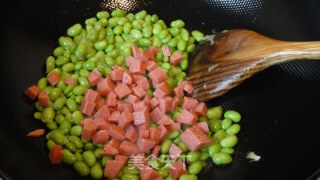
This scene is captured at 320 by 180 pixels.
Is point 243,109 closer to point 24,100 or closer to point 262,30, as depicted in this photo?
point 262,30

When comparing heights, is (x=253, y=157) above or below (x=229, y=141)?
below

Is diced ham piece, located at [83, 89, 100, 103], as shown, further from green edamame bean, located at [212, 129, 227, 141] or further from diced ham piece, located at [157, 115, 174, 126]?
green edamame bean, located at [212, 129, 227, 141]

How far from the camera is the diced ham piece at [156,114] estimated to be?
1.53 metres

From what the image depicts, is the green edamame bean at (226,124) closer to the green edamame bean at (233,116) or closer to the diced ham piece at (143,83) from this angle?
the green edamame bean at (233,116)

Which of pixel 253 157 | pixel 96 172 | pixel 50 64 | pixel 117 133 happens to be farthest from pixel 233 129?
pixel 50 64

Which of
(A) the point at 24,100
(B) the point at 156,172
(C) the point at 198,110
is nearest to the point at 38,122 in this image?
(A) the point at 24,100

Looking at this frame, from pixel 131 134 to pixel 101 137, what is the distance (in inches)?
4.5

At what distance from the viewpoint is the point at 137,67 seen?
1607 millimetres

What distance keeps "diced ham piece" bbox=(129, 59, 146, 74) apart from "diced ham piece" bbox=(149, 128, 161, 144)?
0.28m

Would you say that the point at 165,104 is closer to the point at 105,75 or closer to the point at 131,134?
the point at 131,134

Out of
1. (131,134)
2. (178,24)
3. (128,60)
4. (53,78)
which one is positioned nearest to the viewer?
(131,134)

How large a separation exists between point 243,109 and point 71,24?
88 cm

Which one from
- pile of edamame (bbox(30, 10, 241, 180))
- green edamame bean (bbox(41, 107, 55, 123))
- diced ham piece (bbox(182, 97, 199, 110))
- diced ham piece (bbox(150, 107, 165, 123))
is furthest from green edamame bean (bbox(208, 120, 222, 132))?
green edamame bean (bbox(41, 107, 55, 123))

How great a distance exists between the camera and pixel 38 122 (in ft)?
4.80
